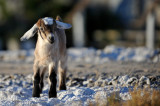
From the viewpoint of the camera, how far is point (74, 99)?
6645 mm

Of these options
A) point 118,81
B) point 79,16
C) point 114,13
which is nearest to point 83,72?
point 118,81

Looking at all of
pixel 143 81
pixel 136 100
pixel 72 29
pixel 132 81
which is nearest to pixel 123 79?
pixel 132 81

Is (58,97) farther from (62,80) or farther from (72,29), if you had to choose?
(72,29)

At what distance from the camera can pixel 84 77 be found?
948 cm

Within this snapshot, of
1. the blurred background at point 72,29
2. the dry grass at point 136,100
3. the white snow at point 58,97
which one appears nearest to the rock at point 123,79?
the white snow at point 58,97

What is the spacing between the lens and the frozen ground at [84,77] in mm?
6785

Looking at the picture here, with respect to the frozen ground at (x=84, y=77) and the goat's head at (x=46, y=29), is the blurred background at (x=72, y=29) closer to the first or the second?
the frozen ground at (x=84, y=77)

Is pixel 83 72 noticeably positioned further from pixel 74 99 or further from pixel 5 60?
pixel 5 60

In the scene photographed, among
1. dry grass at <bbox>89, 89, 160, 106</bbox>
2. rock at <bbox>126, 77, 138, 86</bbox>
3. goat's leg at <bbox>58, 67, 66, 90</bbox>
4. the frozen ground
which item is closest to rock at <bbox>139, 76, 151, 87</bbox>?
the frozen ground

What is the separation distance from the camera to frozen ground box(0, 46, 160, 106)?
6.79 m

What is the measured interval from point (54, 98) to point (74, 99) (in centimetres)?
47

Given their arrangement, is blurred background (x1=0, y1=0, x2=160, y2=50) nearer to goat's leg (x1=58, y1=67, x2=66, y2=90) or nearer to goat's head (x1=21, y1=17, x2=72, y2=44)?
goat's leg (x1=58, y1=67, x2=66, y2=90)

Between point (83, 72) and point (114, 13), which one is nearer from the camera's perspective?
point (83, 72)

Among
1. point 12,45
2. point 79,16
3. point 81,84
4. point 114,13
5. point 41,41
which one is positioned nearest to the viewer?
point 41,41
